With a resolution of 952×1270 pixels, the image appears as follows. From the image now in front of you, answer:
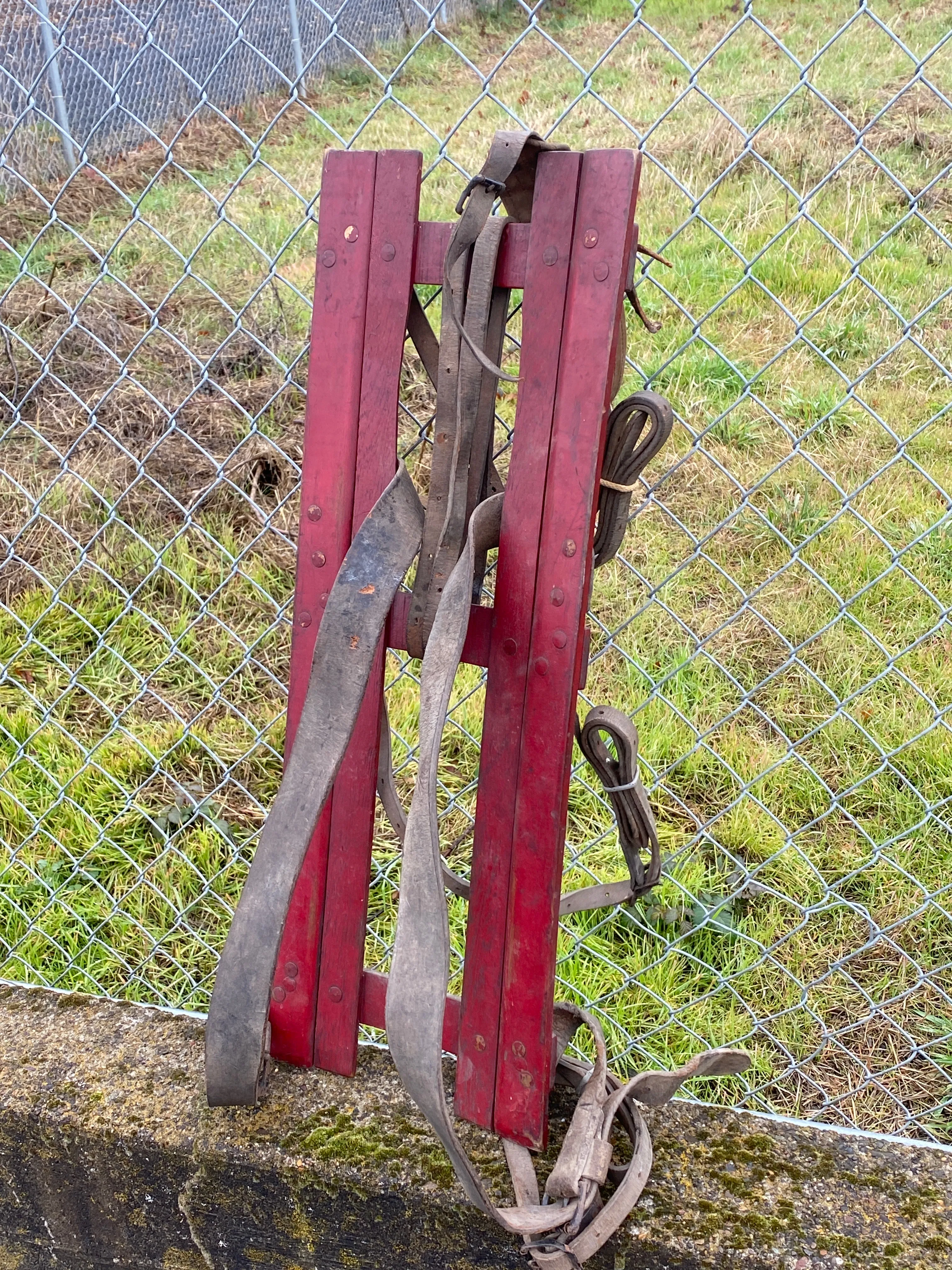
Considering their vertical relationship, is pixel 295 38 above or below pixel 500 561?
above

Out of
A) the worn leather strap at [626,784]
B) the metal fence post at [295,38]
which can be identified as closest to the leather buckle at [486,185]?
the worn leather strap at [626,784]

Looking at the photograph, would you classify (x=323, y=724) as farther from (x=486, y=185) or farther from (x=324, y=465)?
(x=486, y=185)

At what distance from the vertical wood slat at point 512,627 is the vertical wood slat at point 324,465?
19 cm

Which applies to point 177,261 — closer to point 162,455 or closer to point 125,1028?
point 162,455

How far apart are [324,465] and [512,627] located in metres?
0.29

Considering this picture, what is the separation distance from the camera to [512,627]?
1086 mm

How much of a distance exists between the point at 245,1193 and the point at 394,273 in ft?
3.64

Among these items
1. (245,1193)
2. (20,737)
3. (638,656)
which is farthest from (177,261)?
(245,1193)

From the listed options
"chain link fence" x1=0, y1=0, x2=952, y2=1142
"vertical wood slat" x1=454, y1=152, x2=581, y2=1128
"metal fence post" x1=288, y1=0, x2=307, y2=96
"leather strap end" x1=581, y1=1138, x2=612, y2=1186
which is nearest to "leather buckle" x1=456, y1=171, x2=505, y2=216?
"vertical wood slat" x1=454, y1=152, x2=581, y2=1128

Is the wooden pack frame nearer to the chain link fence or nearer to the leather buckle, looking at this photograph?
the leather buckle

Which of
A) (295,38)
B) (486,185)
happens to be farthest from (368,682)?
(295,38)

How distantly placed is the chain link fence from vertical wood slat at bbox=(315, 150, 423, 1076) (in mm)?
202

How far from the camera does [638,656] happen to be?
7.77 ft

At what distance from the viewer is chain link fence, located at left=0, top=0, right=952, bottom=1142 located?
1.71 m
